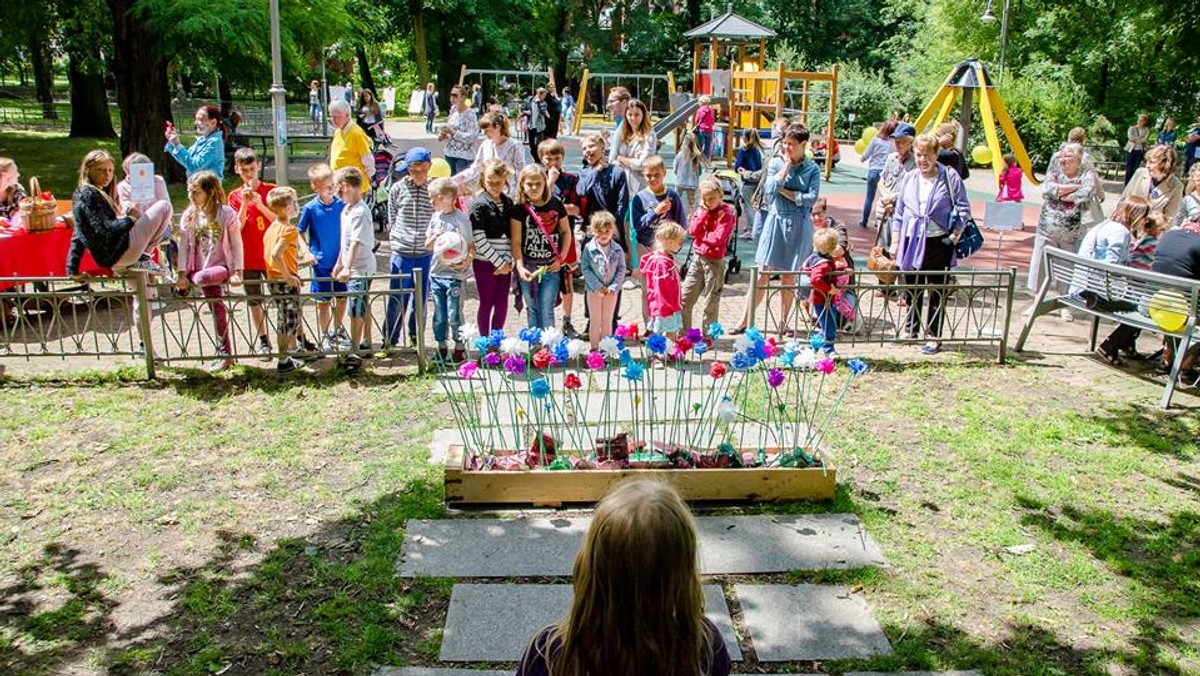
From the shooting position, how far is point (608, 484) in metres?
5.48

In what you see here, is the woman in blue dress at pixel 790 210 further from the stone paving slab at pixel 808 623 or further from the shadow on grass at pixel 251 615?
the shadow on grass at pixel 251 615

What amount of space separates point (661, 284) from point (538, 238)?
3.50ft

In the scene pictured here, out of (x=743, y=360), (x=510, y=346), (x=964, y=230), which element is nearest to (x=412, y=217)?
(x=510, y=346)

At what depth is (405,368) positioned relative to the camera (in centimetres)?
777

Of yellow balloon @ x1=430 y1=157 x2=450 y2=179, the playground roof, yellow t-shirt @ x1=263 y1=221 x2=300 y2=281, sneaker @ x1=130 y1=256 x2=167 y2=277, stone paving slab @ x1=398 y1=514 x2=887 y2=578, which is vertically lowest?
stone paving slab @ x1=398 y1=514 x2=887 y2=578

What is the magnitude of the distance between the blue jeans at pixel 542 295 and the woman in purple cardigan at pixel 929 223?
3.02 metres

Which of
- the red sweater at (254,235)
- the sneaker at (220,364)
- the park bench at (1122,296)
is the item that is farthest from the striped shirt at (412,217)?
the park bench at (1122,296)

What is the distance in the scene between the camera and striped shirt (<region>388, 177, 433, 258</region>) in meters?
7.96

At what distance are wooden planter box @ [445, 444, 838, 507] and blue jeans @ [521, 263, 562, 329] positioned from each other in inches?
104

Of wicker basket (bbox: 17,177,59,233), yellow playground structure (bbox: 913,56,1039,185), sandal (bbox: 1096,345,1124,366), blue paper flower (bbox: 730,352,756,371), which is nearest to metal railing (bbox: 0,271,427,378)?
wicker basket (bbox: 17,177,59,233)

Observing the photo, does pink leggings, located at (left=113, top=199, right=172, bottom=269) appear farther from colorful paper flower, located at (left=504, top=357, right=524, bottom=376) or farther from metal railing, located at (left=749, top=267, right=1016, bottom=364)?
metal railing, located at (left=749, top=267, right=1016, bottom=364)

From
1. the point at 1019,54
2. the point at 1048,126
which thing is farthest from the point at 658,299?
the point at 1019,54

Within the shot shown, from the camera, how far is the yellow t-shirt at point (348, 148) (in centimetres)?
1058

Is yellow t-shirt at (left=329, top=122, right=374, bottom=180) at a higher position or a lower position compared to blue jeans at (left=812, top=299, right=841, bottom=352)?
higher
